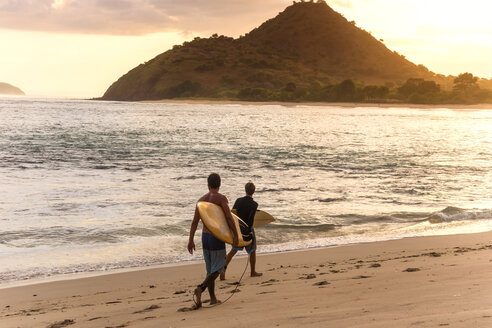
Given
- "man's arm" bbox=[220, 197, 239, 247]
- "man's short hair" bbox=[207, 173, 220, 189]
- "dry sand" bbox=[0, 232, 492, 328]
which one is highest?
"man's short hair" bbox=[207, 173, 220, 189]

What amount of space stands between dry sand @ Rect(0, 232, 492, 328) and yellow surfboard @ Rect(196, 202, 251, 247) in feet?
3.15

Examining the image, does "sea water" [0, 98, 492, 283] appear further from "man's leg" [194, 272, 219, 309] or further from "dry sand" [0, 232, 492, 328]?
Answer: "man's leg" [194, 272, 219, 309]

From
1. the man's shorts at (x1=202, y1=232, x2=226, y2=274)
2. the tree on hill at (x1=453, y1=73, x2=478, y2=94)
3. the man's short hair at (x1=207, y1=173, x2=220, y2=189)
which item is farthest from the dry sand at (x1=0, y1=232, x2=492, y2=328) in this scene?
the tree on hill at (x1=453, y1=73, x2=478, y2=94)

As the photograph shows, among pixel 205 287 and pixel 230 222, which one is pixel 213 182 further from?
pixel 205 287

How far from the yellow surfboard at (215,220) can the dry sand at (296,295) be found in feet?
3.15

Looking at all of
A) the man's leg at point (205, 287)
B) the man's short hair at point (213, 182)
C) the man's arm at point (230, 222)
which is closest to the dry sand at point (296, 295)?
the man's leg at point (205, 287)

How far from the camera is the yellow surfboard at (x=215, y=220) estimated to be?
6.89m

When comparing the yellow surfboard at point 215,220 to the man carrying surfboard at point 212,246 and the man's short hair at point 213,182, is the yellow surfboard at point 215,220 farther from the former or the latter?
the man's short hair at point 213,182

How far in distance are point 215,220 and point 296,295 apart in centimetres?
163

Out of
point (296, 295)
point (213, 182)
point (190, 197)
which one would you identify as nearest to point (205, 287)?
point (296, 295)

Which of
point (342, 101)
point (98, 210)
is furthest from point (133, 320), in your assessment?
point (342, 101)

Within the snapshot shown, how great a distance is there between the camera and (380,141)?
48.0m

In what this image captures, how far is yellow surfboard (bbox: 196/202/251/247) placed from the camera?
6.89 metres

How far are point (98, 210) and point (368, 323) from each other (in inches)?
471
